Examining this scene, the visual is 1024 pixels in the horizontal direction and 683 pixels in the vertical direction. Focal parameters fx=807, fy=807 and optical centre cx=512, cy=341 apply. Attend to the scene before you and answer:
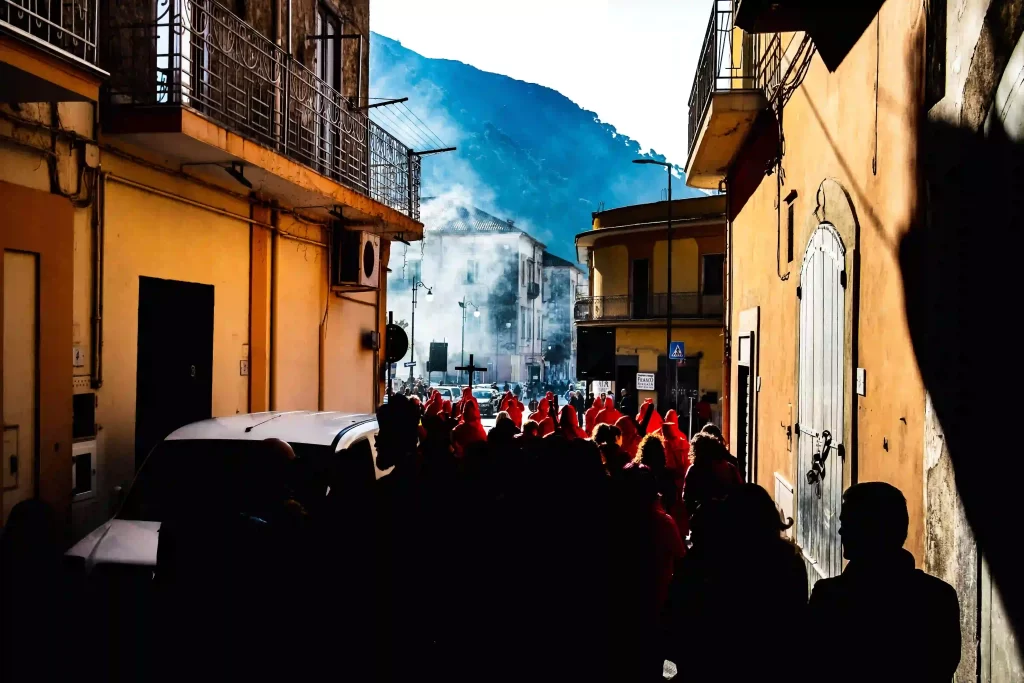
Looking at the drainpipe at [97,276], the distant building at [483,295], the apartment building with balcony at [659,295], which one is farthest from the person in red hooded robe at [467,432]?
the distant building at [483,295]

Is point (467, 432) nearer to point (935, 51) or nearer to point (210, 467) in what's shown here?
point (210, 467)

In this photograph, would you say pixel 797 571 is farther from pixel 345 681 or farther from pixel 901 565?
pixel 345 681

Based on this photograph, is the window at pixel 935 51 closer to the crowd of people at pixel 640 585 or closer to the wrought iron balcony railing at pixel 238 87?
the crowd of people at pixel 640 585

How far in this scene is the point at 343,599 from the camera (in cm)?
374

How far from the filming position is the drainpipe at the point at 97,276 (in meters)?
7.93

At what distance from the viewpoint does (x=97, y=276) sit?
7.96 metres

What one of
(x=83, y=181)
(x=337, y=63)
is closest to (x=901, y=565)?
(x=83, y=181)

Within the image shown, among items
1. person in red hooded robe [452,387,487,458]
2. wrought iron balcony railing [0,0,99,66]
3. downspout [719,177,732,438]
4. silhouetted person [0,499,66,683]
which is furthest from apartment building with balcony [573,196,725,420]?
silhouetted person [0,499,66,683]

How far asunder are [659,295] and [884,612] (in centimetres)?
3276

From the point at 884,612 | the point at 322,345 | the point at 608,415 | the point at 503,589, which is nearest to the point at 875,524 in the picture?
the point at 884,612

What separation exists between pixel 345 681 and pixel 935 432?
3282 mm

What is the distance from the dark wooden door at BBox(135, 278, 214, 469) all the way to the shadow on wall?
313 inches

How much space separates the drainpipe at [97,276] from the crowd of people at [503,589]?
4176 millimetres

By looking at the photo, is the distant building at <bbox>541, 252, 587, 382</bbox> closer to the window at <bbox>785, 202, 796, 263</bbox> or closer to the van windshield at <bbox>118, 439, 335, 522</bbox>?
the window at <bbox>785, 202, 796, 263</bbox>
